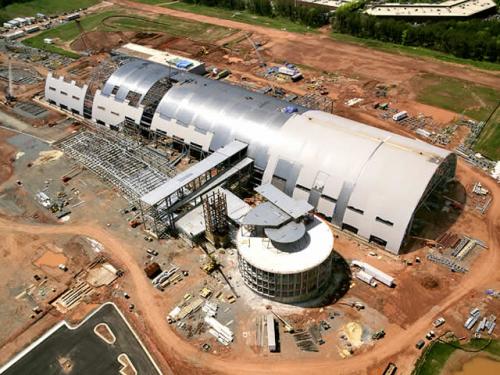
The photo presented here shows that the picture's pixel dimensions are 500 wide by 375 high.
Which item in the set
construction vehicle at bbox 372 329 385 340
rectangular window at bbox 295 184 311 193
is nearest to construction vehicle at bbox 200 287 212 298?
construction vehicle at bbox 372 329 385 340

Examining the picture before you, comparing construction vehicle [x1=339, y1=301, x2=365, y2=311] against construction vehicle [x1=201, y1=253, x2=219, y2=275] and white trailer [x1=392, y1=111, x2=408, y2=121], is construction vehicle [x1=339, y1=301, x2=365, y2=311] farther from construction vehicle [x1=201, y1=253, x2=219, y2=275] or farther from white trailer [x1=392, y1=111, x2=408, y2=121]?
white trailer [x1=392, y1=111, x2=408, y2=121]

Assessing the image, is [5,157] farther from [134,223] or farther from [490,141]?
[490,141]

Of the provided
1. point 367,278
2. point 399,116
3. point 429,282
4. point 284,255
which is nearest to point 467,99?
point 399,116

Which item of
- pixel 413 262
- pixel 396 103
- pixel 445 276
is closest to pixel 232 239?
pixel 413 262

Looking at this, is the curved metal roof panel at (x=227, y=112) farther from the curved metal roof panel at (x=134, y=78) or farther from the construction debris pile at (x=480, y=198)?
the construction debris pile at (x=480, y=198)

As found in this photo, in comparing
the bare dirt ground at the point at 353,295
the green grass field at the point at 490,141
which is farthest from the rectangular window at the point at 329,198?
the green grass field at the point at 490,141

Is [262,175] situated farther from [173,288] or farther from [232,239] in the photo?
[173,288]

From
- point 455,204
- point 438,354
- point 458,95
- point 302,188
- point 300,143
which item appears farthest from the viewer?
point 458,95
